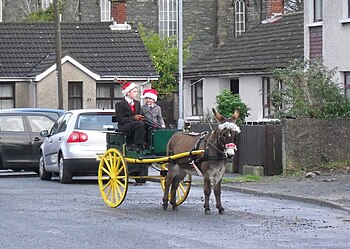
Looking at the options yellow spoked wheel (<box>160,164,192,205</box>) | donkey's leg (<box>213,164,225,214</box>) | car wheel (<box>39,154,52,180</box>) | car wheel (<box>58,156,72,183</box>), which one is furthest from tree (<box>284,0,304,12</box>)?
donkey's leg (<box>213,164,225,214</box>)

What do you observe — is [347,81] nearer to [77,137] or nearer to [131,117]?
[77,137]

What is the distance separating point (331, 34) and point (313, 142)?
9916mm

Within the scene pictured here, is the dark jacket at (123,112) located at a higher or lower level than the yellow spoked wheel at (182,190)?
higher

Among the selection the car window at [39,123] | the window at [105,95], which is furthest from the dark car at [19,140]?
the window at [105,95]

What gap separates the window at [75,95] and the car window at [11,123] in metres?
21.1

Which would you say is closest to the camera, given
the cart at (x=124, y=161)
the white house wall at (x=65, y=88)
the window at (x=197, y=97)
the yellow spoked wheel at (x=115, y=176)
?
the cart at (x=124, y=161)

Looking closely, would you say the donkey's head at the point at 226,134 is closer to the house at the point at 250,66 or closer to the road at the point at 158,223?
the road at the point at 158,223

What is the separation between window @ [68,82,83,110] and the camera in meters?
51.0

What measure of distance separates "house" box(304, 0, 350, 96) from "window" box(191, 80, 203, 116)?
13.4 m

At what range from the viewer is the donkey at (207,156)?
18.1 m

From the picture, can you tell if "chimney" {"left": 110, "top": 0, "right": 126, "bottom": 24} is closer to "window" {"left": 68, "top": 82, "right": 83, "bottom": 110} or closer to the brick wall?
"window" {"left": 68, "top": 82, "right": 83, "bottom": 110}

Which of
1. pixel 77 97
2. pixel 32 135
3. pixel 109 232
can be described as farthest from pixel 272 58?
pixel 109 232

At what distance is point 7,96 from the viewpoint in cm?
5200

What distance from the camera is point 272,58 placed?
4578 centimetres
